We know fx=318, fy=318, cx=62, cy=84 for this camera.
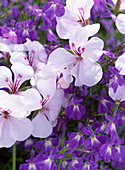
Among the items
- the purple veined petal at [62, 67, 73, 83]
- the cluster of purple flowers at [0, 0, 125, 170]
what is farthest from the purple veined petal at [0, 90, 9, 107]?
the purple veined petal at [62, 67, 73, 83]

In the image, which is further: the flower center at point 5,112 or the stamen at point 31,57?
the stamen at point 31,57

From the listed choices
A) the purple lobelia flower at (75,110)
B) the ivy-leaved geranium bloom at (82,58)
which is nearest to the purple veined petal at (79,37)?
the ivy-leaved geranium bloom at (82,58)

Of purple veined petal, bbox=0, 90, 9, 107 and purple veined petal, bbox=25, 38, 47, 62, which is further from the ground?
purple veined petal, bbox=25, 38, 47, 62

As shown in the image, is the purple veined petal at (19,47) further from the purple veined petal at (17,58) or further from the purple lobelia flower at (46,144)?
the purple lobelia flower at (46,144)

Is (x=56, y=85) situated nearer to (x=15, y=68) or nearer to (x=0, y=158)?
(x=15, y=68)

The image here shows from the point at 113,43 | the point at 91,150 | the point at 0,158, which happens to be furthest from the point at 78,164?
the point at 113,43

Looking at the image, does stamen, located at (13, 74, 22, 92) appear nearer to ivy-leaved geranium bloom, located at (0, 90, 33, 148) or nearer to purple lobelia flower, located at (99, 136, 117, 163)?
ivy-leaved geranium bloom, located at (0, 90, 33, 148)
